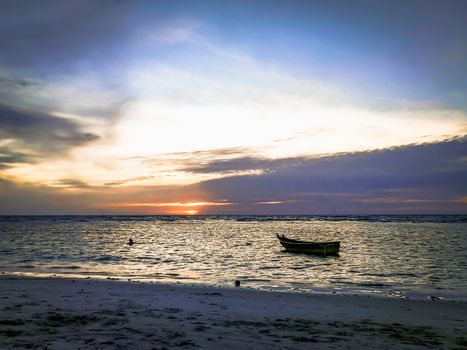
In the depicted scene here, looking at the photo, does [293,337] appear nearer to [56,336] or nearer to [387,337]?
[387,337]

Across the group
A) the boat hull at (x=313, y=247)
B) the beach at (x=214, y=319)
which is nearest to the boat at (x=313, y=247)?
the boat hull at (x=313, y=247)

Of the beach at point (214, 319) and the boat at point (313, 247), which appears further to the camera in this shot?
the boat at point (313, 247)

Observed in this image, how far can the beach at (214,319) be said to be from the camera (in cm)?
943

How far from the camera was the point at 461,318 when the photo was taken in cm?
1367

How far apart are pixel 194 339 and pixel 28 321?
189 inches

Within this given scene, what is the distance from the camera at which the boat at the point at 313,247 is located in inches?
1596

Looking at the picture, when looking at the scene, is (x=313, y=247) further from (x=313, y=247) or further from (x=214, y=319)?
(x=214, y=319)

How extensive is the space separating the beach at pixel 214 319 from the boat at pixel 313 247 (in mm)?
23028

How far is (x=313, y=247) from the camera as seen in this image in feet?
137

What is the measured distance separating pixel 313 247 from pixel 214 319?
31.4m

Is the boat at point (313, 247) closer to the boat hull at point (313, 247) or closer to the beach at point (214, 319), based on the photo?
the boat hull at point (313, 247)

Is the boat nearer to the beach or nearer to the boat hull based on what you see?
the boat hull

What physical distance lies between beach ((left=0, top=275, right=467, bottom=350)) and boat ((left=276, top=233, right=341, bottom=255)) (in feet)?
75.6

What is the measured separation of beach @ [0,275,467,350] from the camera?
943cm
